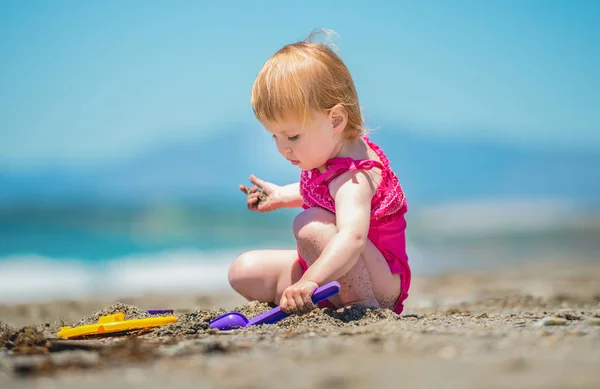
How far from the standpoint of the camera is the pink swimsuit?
3.36 metres

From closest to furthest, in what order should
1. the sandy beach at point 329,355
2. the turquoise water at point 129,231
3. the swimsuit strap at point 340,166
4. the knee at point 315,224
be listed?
the sandy beach at point 329,355
the knee at point 315,224
the swimsuit strap at point 340,166
the turquoise water at point 129,231

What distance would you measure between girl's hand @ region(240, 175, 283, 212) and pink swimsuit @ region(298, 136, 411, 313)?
0.34 m

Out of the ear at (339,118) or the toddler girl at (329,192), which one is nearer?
the toddler girl at (329,192)

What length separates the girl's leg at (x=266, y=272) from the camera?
11.8 ft

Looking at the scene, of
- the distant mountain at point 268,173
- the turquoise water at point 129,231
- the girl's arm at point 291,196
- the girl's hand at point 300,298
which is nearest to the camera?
the girl's hand at point 300,298

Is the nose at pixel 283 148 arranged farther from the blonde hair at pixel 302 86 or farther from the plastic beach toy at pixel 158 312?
the plastic beach toy at pixel 158 312

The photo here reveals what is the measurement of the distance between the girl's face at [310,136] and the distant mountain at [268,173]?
24446 millimetres

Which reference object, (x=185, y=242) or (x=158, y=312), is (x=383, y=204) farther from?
(x=185, y=242)

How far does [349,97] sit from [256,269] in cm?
104

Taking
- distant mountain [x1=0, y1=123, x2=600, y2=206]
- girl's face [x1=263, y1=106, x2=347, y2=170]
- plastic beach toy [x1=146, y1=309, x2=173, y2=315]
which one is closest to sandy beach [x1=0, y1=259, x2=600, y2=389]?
plastic beach toy [x1=146, y1=309, x2=173, y2=315]

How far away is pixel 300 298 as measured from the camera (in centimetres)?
299

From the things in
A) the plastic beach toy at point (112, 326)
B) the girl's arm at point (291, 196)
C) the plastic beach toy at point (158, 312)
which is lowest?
the plastic beach toy at point (112, 326)

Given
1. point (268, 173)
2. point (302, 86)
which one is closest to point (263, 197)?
point (302, 86)

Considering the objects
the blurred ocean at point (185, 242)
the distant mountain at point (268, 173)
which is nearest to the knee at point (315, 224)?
the blurred ocean at point (185, 242)
